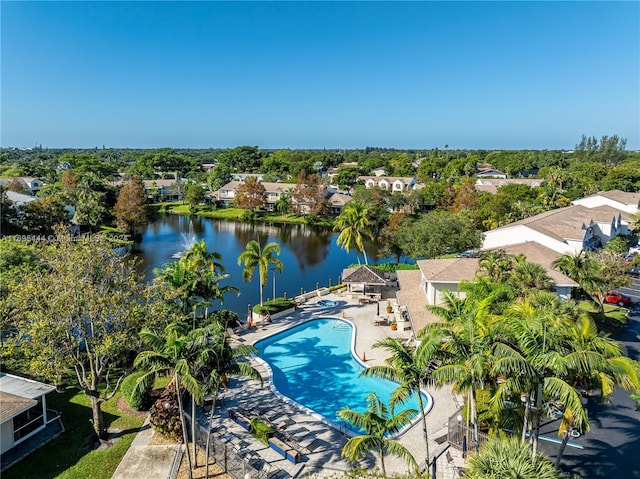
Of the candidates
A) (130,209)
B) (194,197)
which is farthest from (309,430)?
(194,197)

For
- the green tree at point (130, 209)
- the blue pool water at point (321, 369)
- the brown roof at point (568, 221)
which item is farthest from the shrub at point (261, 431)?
the green tree at point (130, 209)

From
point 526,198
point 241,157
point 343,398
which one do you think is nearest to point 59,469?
point 343,398

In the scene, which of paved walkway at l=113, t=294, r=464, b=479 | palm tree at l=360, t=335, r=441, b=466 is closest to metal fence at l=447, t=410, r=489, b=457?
paved walkway at l=113, t=294, r=464, b=479

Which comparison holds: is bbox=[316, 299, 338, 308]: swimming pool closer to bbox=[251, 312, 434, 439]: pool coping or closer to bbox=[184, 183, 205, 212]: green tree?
bbox=[251, 312, 434, 439]: pool coping

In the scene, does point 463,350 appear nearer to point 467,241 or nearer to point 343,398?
point 343,398

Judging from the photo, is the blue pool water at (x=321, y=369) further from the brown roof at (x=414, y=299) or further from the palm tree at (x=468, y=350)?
the palm tree at (x=468, y=350)
